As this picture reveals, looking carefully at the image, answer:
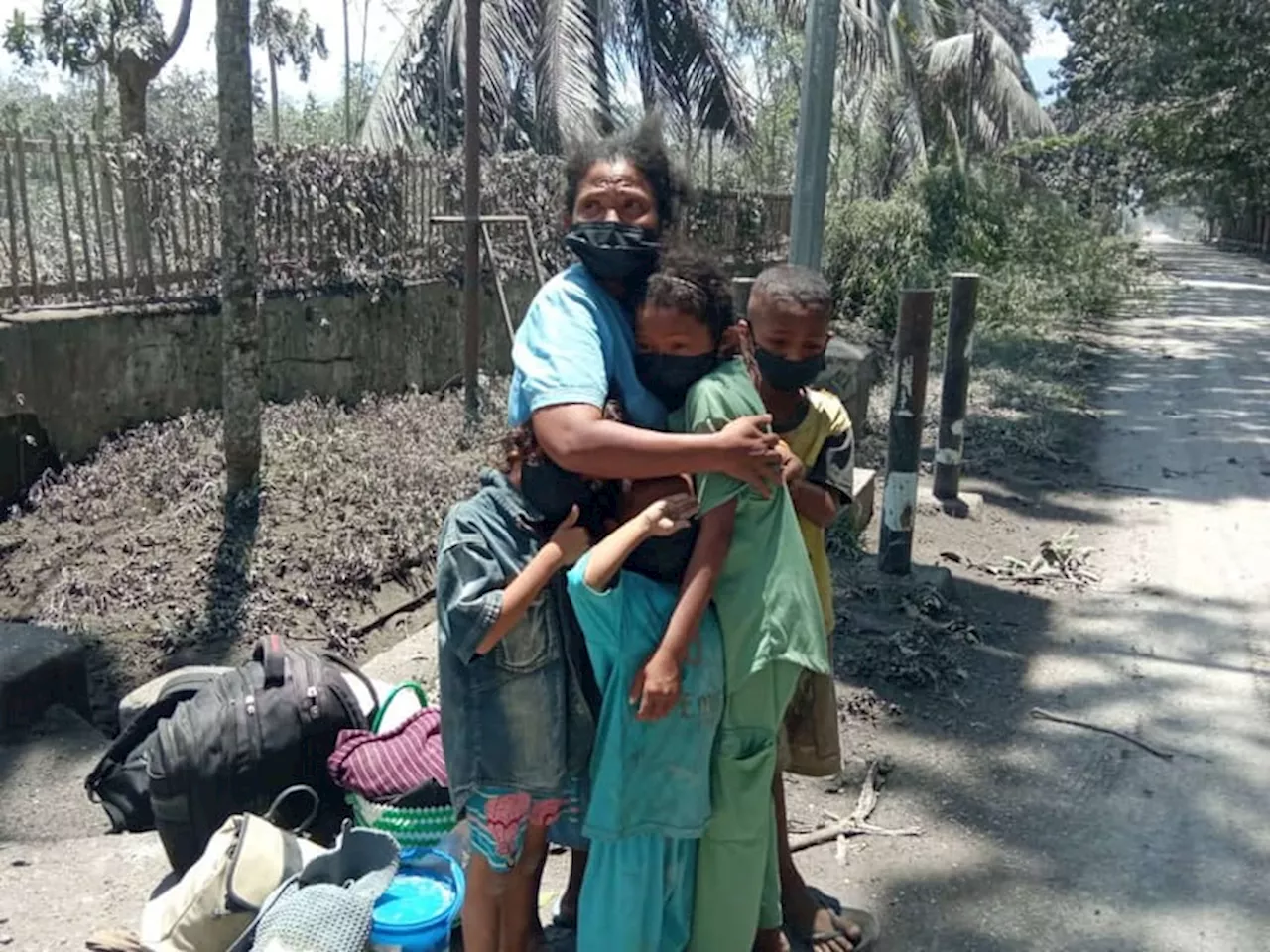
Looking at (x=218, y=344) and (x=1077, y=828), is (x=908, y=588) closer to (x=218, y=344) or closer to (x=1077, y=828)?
(x=1077, y=828)

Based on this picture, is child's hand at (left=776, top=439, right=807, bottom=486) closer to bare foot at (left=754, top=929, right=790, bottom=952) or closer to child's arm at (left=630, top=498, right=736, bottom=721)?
child's arm at (left=630, top=498, right=736, bottom=721)

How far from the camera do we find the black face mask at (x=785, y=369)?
2482mm

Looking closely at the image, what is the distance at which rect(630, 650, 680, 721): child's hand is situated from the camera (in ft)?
7.04

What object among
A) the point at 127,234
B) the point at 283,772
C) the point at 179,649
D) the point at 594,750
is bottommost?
the point at 179,649

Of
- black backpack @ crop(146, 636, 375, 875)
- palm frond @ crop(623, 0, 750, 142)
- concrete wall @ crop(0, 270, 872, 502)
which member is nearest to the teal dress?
black backpack @ crop(146, 636, 375, 875)

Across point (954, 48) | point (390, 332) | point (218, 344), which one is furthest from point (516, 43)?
point (954, 48)

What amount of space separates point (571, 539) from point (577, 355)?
13.7 inches

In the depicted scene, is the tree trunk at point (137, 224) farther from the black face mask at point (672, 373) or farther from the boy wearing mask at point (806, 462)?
the black face mask at point (672, 373)

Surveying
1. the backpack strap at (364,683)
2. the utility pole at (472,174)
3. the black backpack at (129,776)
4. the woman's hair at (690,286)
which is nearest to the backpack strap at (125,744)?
the black backpack at (129,776)

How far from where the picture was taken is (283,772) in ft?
10.0

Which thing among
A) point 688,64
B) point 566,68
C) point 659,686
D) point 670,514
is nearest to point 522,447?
point 670,514

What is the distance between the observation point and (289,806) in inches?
123

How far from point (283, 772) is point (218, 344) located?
17.9ft

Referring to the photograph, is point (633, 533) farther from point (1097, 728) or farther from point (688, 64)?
point (688, 64)
